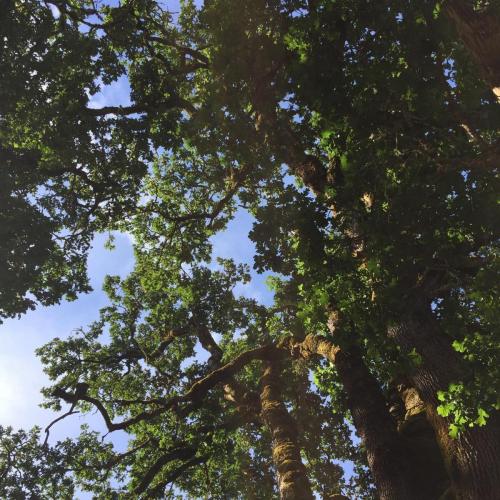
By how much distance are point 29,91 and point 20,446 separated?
33.9 ft

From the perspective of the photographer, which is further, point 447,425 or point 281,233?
point 281,233

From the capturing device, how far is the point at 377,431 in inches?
295

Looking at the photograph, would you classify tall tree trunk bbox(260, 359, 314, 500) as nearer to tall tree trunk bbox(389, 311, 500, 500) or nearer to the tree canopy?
the tree canopy

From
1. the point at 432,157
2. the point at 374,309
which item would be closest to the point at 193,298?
the point at 374,309

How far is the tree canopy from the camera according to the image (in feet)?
18.4

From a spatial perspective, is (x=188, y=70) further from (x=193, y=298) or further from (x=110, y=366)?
(x=110, y=366)

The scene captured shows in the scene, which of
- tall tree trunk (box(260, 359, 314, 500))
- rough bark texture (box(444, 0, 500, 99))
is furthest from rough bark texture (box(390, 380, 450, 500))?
rough bark texture (box(444, 0, 500, 99))

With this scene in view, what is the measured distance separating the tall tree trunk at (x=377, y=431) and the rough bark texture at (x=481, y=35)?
4.93 m

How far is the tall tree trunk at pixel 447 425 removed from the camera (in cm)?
529

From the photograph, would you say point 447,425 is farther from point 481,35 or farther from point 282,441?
point 282,441

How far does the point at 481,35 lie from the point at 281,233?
4816mm

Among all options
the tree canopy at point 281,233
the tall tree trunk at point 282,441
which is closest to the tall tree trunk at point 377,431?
the tree canopy at point 281,233

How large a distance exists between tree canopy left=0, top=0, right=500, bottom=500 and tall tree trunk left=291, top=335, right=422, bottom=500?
0.04 meters

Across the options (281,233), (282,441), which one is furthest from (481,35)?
(282,441)
